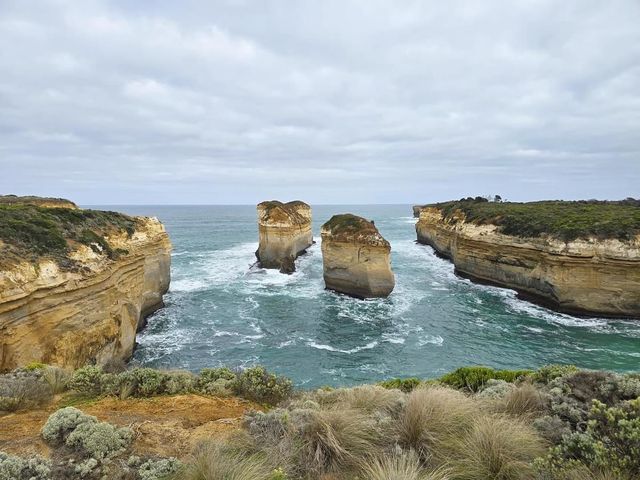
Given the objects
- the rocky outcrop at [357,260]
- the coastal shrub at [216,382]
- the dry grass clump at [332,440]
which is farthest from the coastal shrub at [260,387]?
the rocky outcrop at [357,260]

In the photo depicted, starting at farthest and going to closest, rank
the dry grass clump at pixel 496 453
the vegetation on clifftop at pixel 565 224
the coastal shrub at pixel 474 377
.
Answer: the vegetation on clifftop at pixel 565 224 < the coastal shrub at pixel 474 377 < the dry grass clump at pixel 496 453

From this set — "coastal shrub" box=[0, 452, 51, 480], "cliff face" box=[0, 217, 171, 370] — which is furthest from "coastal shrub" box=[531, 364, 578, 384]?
"cliff face" box=[0, 217, 171, 370]

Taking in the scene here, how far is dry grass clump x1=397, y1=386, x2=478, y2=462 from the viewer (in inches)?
167

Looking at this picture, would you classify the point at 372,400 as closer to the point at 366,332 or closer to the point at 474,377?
the point at 474,377

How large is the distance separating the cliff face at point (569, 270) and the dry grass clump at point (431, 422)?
2272 cm

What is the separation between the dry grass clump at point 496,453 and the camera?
3604 mm

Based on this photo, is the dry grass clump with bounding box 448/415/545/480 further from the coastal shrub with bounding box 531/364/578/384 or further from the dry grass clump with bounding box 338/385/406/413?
the coastal shrub with bounding box 531/364/578/384

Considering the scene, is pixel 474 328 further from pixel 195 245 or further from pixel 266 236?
pixel 195 245

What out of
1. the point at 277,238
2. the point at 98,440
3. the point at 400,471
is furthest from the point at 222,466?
the point at 277,238

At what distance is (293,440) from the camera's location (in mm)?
4207

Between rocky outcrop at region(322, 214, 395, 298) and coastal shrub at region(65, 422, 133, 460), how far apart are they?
2270cm

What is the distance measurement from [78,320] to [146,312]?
1073 centimetres

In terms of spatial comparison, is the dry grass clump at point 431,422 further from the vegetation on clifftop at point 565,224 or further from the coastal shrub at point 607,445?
the vegetation on clifftop at point 565,224

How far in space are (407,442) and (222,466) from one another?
2.23 metres
